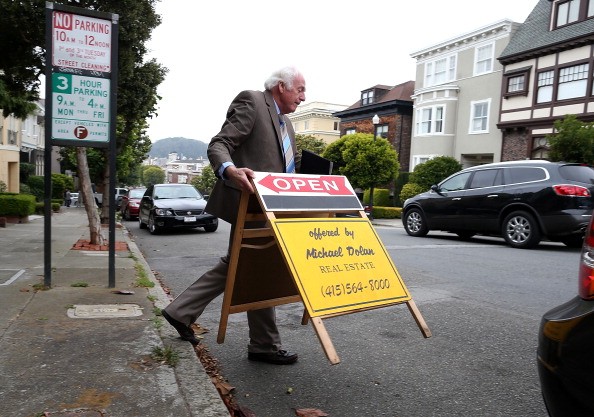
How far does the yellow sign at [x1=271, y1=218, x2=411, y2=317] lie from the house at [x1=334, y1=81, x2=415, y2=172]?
2991 cm

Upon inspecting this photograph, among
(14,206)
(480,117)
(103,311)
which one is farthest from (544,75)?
(103,311)

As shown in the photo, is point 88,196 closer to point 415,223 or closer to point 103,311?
point 103,311

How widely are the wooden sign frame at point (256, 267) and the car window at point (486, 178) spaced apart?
26.9 ft

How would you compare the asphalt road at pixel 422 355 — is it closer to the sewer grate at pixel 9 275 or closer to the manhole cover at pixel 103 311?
the manhole cover at pixel 103 311

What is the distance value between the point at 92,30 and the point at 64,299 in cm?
273

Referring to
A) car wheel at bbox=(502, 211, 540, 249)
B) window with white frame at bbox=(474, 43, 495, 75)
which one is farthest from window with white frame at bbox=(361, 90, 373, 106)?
car wheel at bbox=(502, 211, 540, 249)

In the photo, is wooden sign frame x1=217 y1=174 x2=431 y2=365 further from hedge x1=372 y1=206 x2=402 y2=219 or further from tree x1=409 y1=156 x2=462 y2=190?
tree x1=409 y1=156 x2=462 y2=190

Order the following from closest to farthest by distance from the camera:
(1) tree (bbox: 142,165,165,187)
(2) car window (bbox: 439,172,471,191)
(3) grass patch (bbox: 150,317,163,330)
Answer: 1. (3) grass patch (bbox: 150,317,163,330)
2. (2) car window (bbox: 439,172,471,191)
3. (1) tree (bbox: 142,165,165,187)

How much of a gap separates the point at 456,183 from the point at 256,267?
29.6 ft

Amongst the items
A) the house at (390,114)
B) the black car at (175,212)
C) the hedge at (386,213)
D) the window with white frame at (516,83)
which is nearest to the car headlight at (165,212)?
the black car at (175,212)

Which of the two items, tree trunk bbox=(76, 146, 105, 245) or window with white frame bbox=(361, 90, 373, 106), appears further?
window with white frame bbox=(361, 90, 373, 106)

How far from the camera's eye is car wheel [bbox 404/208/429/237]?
12.0m

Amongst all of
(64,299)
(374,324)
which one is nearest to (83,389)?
(64,299)

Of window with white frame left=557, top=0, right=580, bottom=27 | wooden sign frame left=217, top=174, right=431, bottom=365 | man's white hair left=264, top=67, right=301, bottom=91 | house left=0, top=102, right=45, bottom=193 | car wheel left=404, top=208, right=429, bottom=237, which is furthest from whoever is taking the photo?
house left=0, top=102, right=45, bottom=193
